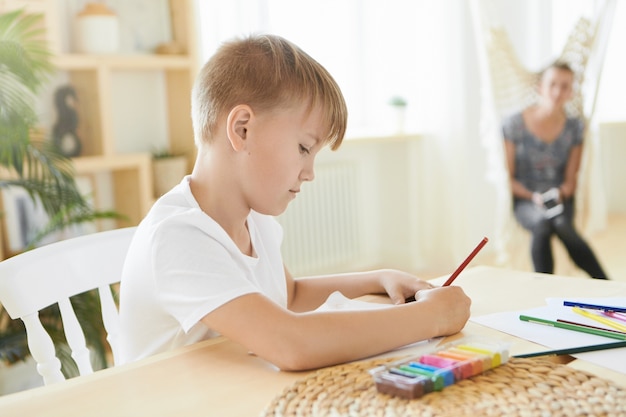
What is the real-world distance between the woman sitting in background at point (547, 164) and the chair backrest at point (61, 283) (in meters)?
2.34

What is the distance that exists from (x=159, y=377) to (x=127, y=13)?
235cm

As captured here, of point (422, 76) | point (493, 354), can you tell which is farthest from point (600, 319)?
point (422, 76)

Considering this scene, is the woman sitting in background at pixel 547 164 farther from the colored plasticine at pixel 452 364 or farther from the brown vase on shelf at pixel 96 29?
the colored plasticine at pixel 452 364

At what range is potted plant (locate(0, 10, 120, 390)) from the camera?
6.64 ft

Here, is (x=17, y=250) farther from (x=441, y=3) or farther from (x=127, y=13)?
(x=441, y=3)

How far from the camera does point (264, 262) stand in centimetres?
127

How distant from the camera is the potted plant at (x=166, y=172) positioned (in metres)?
2.95

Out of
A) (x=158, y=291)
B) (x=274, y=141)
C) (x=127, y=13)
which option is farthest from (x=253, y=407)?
(x=127, y=13)

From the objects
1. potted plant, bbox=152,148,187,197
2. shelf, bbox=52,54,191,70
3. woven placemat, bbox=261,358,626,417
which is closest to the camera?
woven placemat, bbox=261,358,626,417

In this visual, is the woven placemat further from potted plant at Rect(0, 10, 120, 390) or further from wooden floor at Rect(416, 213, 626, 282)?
wooden floor at Rect(416, 213, 626, 282)

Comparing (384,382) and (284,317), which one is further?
(284,317)

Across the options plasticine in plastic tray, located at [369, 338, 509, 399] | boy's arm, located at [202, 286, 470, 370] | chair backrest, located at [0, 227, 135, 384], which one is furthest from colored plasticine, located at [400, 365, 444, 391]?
chair backrest, located at [0, 227, 135, 384]

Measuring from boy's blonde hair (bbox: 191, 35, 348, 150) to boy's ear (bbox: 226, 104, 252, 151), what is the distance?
0.6 inches

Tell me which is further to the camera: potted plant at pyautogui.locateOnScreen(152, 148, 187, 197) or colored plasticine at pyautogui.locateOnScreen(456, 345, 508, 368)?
potted plant at pyautogui.locateOnScreen(152, 148, 187, 197)
